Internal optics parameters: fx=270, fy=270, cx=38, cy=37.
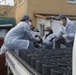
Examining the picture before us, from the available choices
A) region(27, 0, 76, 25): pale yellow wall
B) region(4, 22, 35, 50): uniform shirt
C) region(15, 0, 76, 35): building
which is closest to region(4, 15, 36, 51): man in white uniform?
region(4, 22, 35, 50): uniform shirt

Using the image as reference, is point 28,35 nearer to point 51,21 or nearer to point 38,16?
point 51,21

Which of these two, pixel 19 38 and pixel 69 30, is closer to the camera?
pixel 19 38

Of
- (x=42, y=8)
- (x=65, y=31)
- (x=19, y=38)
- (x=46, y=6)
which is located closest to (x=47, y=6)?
(x=46, y=6)

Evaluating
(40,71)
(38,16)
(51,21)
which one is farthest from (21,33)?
(38,16)

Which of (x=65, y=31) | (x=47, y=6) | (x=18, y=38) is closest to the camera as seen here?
(x=18, y=38)

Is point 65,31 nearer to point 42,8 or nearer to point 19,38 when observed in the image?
point 19,38

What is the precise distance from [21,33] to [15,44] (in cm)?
55

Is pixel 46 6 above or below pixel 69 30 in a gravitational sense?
above

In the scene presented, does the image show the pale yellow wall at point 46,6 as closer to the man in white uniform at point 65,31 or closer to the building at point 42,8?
the building at point 42,8

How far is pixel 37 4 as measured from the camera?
76.8 feet

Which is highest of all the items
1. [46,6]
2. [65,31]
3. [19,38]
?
[46,6]

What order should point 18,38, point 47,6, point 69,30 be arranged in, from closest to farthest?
point 18,38 → point 69,30 → point 47,6

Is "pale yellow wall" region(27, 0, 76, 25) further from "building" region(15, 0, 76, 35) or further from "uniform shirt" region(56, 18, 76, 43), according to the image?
"uniform shirt" region(56, 18, 76, 43)

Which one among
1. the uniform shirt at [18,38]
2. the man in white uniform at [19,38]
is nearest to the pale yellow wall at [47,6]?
the man in white uniform at [19,38]
